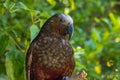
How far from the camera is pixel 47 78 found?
1.89 m

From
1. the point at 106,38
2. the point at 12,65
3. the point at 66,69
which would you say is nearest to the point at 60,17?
the point at 66,69

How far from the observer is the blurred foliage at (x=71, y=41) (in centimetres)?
219

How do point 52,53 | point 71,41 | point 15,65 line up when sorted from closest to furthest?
point 52,53
point 15,65
point 71,41

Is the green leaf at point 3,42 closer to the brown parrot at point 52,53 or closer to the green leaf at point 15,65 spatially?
the green leaf at point 15,65

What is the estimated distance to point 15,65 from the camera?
2145 mm

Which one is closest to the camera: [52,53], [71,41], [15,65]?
[52,53]

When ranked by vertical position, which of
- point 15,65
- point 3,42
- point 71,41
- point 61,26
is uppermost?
point 61,26

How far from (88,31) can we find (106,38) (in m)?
0.92

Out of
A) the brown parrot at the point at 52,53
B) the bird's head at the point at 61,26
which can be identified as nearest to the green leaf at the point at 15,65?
the brown parrot at the point at 52,53

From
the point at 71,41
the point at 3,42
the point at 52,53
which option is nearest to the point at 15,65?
the point at 3,42

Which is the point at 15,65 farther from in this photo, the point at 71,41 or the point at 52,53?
the point at 71,41

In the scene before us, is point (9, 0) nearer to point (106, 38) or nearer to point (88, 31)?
point (106, 38)

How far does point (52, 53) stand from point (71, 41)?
144cm

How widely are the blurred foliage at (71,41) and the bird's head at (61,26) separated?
28cm
